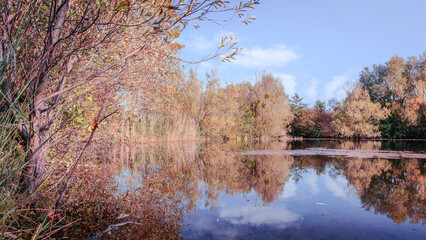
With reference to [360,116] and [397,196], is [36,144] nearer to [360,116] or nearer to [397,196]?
[397,196]

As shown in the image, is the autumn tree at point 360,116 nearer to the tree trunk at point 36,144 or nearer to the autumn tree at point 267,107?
the autumn tree at point 267,107

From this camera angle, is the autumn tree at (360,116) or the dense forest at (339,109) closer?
the dense forest at (339,109)

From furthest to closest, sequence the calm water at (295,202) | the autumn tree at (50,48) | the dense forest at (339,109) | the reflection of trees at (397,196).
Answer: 1. the dense forest at (339,109)
2. the reflection of trees at (397,196)
3. the calm water at (295,202)
4. the autumn tree at (50,48)

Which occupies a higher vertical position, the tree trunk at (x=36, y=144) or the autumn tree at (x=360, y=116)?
the autumn tree at (x=360, y=116)

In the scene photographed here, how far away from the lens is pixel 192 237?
8.42 ft

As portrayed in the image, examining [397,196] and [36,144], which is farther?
[397,196]

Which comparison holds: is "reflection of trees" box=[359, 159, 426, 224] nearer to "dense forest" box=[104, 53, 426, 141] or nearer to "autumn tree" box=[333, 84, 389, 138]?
"dense forest" box=[104, 53, 426, 141]

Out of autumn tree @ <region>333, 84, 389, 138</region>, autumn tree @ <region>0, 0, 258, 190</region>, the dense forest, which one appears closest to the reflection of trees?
autumn tree @ <region>0, 0, 258, 190</region>

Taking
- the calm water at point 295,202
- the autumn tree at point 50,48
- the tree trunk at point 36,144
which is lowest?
the calm water at point 295,202

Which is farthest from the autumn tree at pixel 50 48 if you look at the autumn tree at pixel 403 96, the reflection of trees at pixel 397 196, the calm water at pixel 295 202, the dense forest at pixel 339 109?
the autumn tree at pixel 403 96

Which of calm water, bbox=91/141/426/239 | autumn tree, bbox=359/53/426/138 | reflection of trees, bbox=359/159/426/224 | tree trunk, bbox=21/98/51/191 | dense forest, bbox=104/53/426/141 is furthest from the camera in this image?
autumn tree, bbox=359/53/426/138

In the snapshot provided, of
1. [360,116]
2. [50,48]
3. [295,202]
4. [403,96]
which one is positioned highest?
[403,96]

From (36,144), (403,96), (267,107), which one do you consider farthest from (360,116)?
(36,144)

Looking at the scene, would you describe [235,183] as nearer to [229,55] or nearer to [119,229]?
[119,229]
